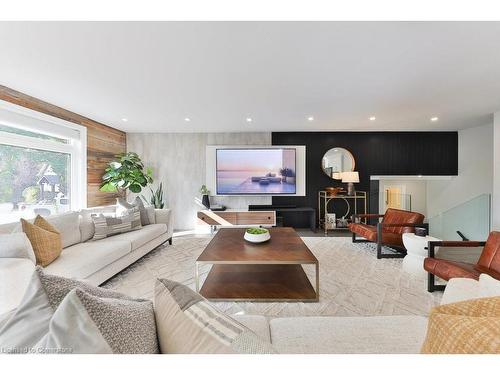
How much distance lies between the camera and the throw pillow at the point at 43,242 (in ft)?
5.90

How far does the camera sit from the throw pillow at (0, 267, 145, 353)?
52 cm

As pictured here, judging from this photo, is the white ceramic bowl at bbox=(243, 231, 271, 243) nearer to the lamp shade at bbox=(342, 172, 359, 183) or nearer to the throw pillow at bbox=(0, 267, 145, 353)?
the throw pillow at bbox=(0, 267, 145, 353)

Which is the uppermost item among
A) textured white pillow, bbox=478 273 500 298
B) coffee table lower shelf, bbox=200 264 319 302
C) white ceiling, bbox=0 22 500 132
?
white ceiling, bbox=0 22 500 132

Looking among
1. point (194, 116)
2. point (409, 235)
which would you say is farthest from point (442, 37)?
point (194, 116)

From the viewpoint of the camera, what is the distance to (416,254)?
256 cm

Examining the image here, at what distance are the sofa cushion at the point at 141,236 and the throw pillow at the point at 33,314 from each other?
2.25m

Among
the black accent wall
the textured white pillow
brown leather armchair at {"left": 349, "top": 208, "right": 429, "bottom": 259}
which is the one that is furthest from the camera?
the black accent wall

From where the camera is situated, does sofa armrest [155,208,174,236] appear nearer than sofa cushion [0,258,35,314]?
No

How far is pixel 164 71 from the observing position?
7.09 feet

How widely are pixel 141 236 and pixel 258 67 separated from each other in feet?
8.24

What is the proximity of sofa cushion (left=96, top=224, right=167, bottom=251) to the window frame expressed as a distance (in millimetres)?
1634

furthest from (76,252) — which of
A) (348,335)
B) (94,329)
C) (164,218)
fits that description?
(348,335)

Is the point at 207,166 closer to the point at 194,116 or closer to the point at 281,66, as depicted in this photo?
the point at 194,116

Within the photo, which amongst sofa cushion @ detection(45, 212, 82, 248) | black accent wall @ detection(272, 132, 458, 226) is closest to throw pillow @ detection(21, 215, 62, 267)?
sofa cushion @ detection(45, 212, 82, 248)
